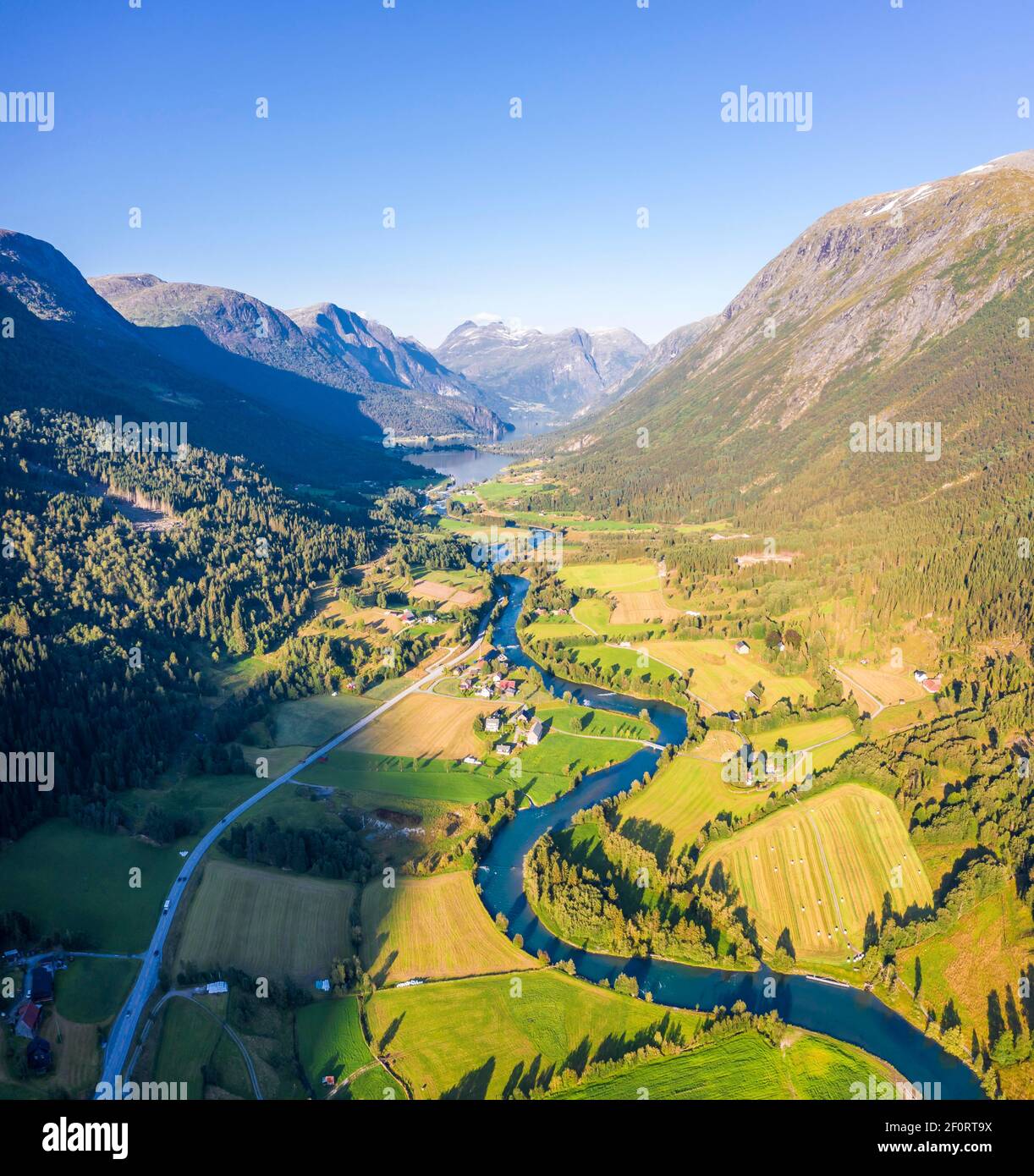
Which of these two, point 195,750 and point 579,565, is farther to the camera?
point 579,565

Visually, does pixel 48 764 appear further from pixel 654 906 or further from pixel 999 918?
pixel 999 918

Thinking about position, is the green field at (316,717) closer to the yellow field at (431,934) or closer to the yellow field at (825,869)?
the yellow field at (431,934)

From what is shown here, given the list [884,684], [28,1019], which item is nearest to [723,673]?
[884,684]

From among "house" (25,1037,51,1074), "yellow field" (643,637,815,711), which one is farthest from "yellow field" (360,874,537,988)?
"yellow field" (643,637,815,711)

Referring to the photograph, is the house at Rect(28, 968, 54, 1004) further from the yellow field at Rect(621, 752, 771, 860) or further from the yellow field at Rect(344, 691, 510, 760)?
the yellow field at Rect(621, 752, 771, 860)

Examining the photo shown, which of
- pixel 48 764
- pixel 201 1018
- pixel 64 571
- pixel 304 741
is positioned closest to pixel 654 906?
pixel 201 1018

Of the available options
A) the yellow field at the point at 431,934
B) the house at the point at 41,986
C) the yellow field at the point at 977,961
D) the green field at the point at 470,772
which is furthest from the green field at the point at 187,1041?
the yellow field at the point at 977,961
